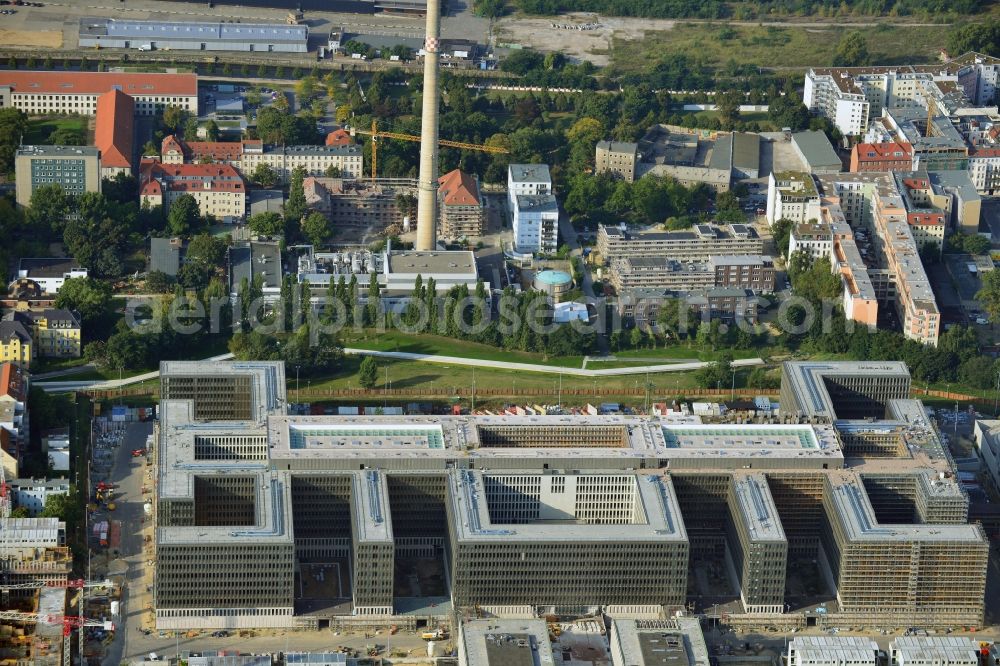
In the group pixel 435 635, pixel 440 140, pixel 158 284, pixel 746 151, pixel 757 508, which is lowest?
pixel 435 635

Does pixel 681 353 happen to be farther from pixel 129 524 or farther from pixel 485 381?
pixel 129 524

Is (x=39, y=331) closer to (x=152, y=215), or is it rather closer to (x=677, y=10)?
(x=152, y=215)

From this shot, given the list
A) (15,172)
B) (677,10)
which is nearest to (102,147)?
(15,172)

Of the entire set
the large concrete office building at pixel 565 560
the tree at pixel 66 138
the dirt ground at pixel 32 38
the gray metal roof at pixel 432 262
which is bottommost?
the large concrete office building at pixel 565 560

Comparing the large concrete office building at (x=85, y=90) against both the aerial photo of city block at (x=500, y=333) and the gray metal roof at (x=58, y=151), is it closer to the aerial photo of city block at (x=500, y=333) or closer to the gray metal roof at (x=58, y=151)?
the aerial photo of city block at (x=500, y=333)

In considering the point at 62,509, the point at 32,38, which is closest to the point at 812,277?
the point at 62,509

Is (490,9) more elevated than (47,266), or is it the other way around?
(490,9)

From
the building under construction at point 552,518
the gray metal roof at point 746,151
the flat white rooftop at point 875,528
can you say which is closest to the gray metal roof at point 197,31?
the gray metal roof at point 746,151
